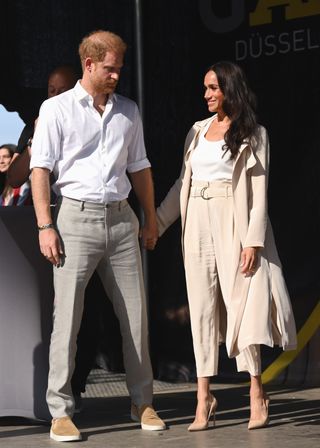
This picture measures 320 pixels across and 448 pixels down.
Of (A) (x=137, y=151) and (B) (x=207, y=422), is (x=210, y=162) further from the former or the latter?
(B) (x=207, y=422)

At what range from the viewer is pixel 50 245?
19.0 feet

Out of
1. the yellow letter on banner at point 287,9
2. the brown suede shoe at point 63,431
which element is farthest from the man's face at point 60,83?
the brown suede shoe at point 63,431

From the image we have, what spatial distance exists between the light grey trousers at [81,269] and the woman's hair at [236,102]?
659 millimetres

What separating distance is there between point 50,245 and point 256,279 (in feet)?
3.38

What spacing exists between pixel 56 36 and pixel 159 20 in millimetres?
673

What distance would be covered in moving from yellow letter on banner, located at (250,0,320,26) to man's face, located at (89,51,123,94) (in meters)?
1.93

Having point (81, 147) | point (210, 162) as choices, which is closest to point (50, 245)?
point (81, 147)

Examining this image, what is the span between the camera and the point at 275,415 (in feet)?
21.5

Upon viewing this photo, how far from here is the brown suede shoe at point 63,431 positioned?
5789 millimetres

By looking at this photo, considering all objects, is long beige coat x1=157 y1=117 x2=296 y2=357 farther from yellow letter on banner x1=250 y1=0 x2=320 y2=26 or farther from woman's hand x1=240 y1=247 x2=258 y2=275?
yellow letter on banner x1=250 y1=0 x2=320 y2=26

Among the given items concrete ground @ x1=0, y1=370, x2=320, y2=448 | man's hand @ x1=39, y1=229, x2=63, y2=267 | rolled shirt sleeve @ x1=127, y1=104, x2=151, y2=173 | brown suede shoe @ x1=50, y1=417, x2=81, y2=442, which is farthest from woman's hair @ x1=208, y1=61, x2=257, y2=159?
brown suede shoe @ x1=50, y1=417, x2=81, y2=442

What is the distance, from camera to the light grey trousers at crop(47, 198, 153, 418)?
588 centimetres

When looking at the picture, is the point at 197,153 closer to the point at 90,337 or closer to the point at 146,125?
the point at 90,337

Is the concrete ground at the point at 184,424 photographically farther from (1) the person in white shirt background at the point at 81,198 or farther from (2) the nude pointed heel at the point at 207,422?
(1) the person in white shirt background at the point at 81,198
